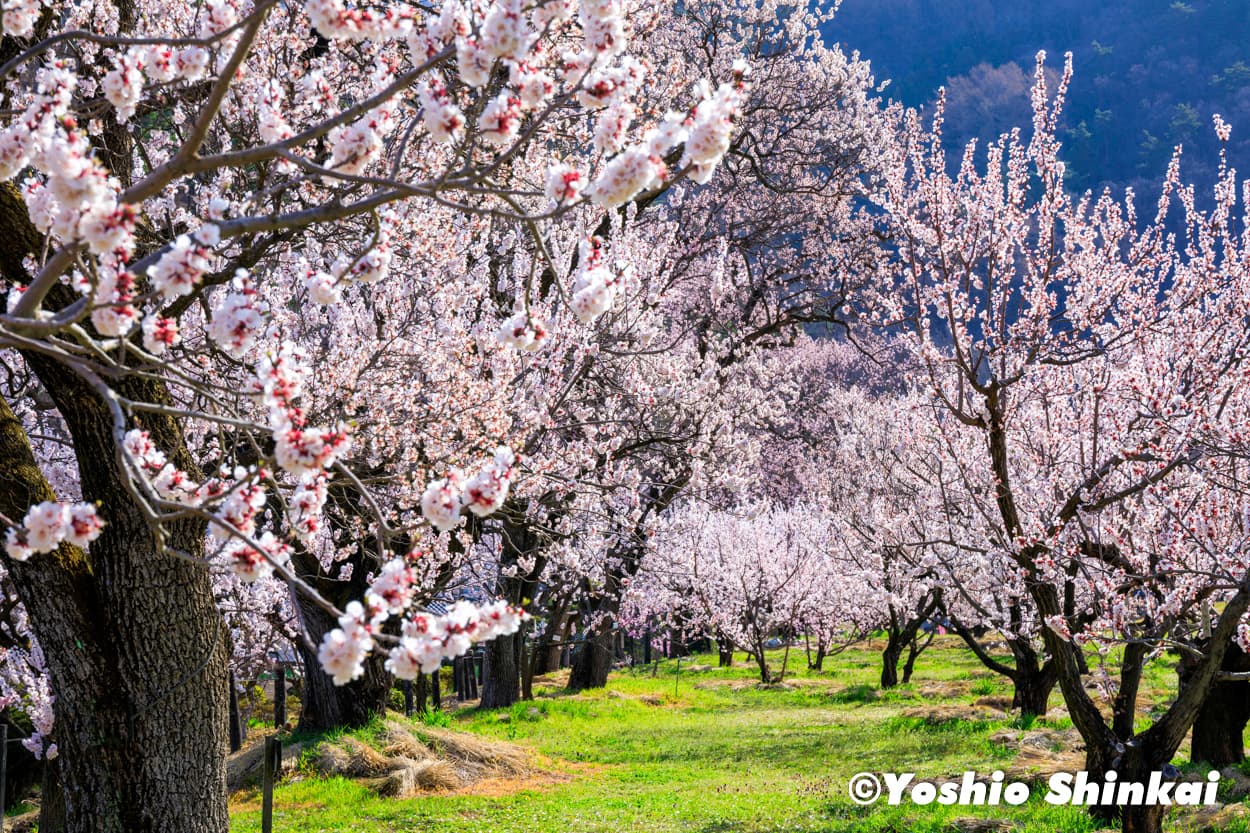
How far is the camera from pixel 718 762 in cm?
→ 1445

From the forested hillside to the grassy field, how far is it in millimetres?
78223

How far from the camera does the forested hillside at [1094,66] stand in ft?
310

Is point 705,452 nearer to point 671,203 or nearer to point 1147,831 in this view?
point 671,203

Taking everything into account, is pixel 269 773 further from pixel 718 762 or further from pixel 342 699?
pixel 718 762

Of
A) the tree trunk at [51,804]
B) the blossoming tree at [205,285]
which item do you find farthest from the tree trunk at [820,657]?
the tree trunk at [51,804]

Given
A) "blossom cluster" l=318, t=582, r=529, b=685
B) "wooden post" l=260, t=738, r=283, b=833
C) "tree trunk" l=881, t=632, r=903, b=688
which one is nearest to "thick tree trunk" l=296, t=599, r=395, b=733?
"wooden post" l=260, t=738, r=283, b=833

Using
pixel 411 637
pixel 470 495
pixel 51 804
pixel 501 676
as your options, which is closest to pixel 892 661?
pixel 501 676

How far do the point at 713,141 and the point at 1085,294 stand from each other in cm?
641

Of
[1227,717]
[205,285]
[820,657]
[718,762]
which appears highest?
[205,285]

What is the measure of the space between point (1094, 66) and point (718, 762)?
11872 cm

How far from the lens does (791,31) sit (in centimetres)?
1838

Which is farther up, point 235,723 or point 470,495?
point 470,495

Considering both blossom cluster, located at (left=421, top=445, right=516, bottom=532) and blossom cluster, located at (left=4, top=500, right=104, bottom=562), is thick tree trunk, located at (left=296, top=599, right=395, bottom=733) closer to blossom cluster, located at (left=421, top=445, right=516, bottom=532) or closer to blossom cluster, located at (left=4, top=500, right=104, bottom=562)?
blossom cluster, located at (left=4, top=500, right=104, bottom=562)

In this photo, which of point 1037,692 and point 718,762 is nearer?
point 718,762
